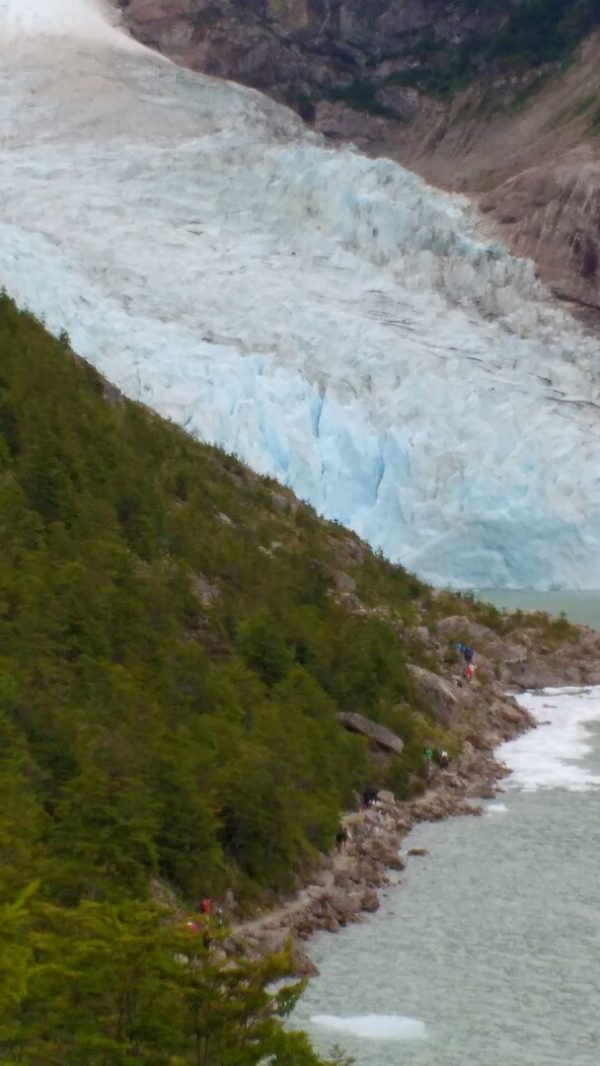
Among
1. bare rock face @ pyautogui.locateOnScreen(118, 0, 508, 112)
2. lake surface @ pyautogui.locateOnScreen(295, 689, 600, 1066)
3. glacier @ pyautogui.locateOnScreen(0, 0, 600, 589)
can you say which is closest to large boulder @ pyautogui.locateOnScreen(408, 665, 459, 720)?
lake surface @ pyautogui.locateOnScreen(295, 689, 600, 1066)

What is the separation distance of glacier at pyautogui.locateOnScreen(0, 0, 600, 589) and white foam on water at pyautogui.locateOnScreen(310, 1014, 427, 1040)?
2159cm

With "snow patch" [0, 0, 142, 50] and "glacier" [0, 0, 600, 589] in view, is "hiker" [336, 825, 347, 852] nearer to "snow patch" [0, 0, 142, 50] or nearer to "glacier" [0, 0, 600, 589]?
"glacier" [0, 0, 600, 589]

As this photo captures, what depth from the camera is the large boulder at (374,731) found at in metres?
15.5

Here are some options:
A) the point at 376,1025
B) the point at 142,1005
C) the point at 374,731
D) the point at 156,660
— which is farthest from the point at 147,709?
the point at 142,1005

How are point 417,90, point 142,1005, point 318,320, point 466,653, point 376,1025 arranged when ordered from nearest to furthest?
1. point 142,1005
2. point 376,1025
3. point 466,653
4. point 318,320
5. point 417,90

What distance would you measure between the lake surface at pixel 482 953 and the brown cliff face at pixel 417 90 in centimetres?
3641

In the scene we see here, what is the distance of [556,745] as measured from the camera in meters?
17.9

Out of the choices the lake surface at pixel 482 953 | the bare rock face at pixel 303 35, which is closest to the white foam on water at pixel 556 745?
the lake surface at pixel 482 953

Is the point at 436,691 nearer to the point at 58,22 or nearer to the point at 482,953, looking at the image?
the point at 482,953

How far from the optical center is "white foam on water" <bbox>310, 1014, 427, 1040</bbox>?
9.51m

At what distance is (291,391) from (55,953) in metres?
26.6

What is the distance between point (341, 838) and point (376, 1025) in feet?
11.4

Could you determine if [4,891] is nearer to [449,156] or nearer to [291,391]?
[291,391]

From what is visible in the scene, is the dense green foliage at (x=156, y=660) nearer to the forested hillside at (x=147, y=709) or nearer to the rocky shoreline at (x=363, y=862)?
the forested hillside at (x=147, y=709)
